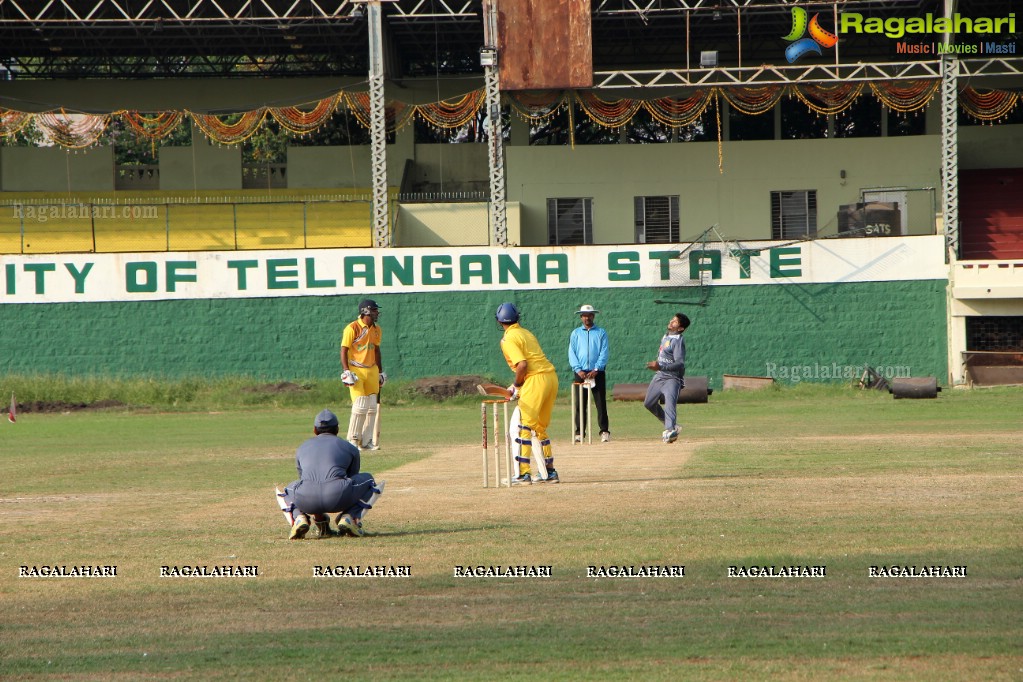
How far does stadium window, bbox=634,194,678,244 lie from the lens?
A: 133 feet

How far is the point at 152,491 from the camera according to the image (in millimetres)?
13805

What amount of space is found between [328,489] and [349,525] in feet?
1.19

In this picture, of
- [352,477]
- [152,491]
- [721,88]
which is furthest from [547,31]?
[352,477]

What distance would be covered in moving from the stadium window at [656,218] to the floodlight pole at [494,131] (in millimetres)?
6403

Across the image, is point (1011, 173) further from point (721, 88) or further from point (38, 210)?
point (38, 210)

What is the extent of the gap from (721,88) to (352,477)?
96.6ft

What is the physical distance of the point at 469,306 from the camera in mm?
35156

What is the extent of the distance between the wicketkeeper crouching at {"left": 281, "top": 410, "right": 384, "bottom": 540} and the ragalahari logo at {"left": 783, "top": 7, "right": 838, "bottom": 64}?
29.5 m

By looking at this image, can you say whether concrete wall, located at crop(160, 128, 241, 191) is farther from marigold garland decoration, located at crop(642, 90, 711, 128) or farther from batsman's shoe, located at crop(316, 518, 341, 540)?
batsman's shoe, located at crop(316, 518, 341, 540)

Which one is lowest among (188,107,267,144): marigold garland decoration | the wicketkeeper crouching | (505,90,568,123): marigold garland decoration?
the wicketkeeper crouching

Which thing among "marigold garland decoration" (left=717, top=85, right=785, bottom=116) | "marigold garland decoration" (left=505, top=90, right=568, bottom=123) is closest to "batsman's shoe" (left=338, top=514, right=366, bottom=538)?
"marigold garland decoration" (left=505, top=90, right=568, bottom=123)

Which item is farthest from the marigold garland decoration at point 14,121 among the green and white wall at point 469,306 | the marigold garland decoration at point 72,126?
Result: the green and white wall at point 469,306

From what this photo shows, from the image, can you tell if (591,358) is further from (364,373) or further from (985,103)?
(985,103)

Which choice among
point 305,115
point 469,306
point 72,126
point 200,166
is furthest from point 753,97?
point 72,126
